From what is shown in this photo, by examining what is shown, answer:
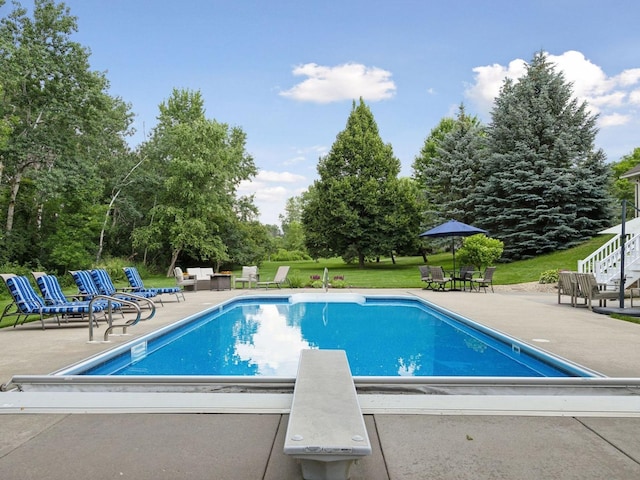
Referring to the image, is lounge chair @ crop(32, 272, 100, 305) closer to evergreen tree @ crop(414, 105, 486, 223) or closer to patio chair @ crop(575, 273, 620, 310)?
patio chair @ crop(575, 273, 620, 310)

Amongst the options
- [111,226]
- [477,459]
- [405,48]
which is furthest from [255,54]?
[477,459]

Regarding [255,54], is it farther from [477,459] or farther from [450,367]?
[477,459]

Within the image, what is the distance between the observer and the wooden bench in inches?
94.3

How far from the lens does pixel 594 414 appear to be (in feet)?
11.6

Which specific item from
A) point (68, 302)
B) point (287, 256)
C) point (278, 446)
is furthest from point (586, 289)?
point (287, 256)

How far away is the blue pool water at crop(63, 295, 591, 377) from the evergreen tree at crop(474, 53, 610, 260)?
45.9 ft

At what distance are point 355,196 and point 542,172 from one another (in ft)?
33.0

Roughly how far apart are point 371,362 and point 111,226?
23.6 metres

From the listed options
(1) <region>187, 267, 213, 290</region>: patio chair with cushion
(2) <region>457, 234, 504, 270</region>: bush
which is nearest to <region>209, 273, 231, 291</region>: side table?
(1) <region>187, 267, 213, 290</region>: patio chair with cushion

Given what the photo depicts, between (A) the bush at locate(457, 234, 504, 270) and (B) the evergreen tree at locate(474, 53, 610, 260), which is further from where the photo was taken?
(B) the evergreen tree at locate(474, 53, 610, 260)

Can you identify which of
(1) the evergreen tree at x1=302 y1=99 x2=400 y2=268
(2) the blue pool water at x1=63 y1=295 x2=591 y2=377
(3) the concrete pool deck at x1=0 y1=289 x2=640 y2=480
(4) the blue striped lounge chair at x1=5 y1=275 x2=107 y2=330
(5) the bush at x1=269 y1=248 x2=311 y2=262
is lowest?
(2) the blue pool water at x1=63 y1=295 x2=591 y2=377

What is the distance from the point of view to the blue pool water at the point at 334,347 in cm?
605

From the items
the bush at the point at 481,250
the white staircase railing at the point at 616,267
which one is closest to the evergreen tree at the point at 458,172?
the bush at the point at 481,250

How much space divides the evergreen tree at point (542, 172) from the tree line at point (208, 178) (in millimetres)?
75
